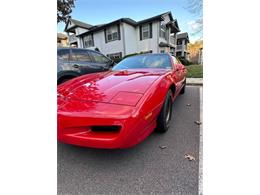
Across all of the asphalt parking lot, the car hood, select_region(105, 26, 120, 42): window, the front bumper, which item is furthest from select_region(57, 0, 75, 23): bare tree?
select_region(105, 26, 120, 42): window

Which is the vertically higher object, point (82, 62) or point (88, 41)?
point (88, 41)

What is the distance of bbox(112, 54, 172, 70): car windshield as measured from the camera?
2903mm

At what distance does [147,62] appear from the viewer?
118 inches

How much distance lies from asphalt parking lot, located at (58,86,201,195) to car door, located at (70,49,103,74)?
257cm

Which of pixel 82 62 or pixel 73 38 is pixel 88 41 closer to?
pixel 73 38

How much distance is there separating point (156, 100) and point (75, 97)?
869 mm

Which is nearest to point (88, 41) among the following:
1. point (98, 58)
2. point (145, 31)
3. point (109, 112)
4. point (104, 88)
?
point (145, 31)

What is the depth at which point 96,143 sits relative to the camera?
Answer: 4.82 ft

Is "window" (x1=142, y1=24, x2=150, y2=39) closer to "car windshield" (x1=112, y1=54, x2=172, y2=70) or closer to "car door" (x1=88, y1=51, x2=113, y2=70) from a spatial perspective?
"car door" (x1=88, y1=51, x2=113, y2=70)

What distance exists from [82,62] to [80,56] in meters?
0.17
